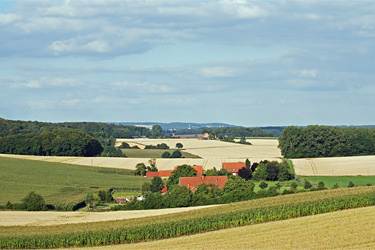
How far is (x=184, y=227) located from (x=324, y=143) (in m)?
72.5

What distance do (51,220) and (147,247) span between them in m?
17.5

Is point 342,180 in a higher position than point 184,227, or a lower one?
higher

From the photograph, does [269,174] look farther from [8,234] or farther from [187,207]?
[8,234]

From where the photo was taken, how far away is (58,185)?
66.5 metres

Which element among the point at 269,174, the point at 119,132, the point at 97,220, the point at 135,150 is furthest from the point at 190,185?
the point at 119,132

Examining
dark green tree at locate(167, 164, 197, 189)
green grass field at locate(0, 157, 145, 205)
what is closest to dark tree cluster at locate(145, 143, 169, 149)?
green grass field at locate(0, 157, 145, 205)

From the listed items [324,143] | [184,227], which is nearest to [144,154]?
[324,143]

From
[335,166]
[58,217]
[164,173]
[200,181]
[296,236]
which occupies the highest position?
[335,166]

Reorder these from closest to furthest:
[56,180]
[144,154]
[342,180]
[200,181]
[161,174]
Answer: [200,181] → [342,180] → [56,180] → [161,174] → [144,154]

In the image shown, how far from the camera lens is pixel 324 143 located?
100 m

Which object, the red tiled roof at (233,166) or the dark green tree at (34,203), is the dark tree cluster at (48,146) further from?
the dark green tree at (34,203)

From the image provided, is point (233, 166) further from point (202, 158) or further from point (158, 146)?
point (158, 146)

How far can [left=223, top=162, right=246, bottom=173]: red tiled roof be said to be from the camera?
8112cm

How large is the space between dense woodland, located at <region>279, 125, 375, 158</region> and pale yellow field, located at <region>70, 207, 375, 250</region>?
6678 centimetres
